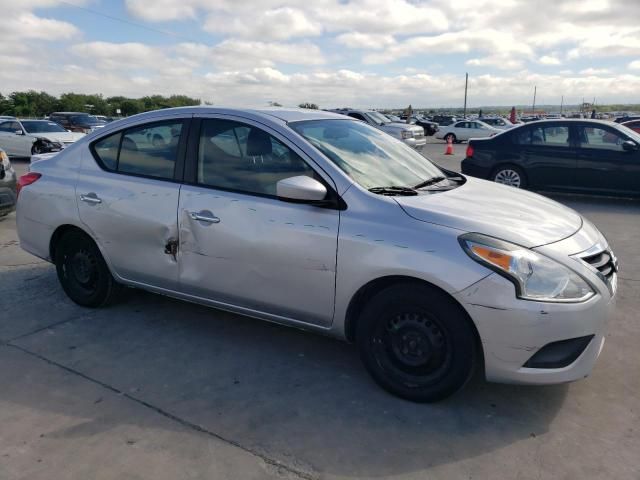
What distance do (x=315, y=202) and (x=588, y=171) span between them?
768 centimetres

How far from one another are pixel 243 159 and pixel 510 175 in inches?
296

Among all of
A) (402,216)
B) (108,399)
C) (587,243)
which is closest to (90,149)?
(108,399)

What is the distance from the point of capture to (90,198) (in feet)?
13.8

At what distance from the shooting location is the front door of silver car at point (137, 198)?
3.87 metres

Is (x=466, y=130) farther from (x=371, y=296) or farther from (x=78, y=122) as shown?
(x=371, y=296)

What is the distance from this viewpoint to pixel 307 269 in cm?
328

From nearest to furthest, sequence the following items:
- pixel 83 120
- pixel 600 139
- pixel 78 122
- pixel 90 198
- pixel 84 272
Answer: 1. pixel 90 198
2. pixel 84 272
3. pixel 600 139
4. pixel 78 122
5. pixel 83 120

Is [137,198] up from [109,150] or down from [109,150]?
down

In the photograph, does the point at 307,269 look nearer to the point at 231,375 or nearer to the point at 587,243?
the point at 231,375

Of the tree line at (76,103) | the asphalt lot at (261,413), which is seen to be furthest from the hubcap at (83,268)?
the tree line at (76,103)

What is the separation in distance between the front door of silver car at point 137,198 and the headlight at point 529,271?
207 centimetres

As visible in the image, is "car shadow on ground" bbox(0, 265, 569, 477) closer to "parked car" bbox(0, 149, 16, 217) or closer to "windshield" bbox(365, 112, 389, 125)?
"parked car" bbox(0, 149, 16, 217)

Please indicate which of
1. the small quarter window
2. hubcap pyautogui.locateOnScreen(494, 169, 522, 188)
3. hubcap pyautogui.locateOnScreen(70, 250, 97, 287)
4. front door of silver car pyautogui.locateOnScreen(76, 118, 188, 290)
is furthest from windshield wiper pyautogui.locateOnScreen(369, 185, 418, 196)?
hubcap pyautogui.locateOnScreen(494, 169, 522, 188)

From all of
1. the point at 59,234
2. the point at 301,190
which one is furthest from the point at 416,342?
the point at 59,234
